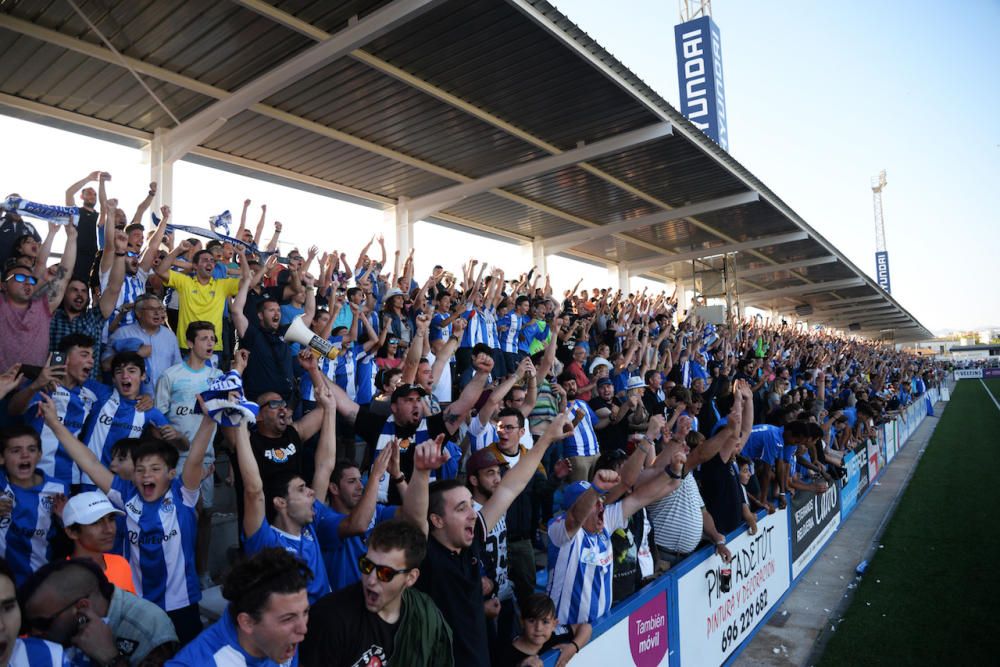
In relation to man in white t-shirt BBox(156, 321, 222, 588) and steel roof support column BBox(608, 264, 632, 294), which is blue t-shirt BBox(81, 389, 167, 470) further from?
steel roof support column BBox(608, 264, 632, 294)

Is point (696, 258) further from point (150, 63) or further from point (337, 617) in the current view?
point (337, 617)

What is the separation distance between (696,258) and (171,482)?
2323 centimetres

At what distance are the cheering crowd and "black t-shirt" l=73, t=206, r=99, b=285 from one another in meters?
0.02

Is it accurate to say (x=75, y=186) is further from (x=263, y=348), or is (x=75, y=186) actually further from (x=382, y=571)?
(x=382, y=571)

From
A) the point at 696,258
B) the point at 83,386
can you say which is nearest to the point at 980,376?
the point at 696,258

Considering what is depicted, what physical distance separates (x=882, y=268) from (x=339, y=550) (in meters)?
81.3

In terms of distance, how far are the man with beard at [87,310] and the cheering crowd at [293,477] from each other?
0.07 ft

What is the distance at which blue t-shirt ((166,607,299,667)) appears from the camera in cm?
246

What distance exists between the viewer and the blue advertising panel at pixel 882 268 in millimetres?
71062

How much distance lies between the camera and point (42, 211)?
592 centimetres

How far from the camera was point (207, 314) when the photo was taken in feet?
22.4

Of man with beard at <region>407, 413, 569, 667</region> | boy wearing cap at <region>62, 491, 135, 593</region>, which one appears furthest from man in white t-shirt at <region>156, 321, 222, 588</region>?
man with beard at <region>407, 413, 569, 667</region>

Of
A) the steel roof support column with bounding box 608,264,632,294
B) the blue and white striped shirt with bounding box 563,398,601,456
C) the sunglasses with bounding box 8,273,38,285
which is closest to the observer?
the sunglasses with bounding box 8,273,38,285

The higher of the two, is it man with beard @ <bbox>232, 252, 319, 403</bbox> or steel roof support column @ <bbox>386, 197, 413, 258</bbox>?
steel roof support column @ <bbox>386, 197, 413, 258</bbox>
